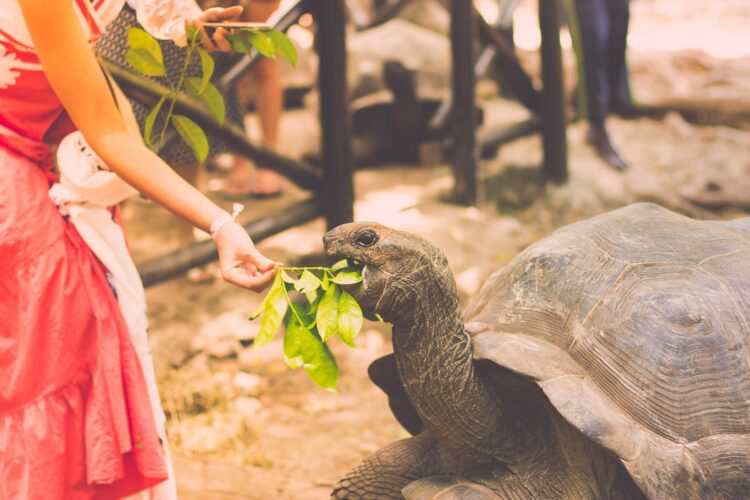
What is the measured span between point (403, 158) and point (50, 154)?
468cm

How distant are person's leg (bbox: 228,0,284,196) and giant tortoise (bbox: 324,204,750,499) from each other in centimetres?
287

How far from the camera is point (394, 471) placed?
2.29 meters

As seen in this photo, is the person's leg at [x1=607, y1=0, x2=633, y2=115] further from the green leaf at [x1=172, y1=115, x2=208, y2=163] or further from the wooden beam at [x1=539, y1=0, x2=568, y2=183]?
the green leaf at [x1=172, y1=115, x2=208, y2=163]

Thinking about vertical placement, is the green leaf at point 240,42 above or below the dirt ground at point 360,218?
above

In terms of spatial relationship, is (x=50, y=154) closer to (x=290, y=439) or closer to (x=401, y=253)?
(x=401, y=253)

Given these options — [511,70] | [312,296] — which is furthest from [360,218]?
[312,296]

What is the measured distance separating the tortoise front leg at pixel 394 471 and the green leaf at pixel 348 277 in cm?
60

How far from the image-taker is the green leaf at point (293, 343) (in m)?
1.82

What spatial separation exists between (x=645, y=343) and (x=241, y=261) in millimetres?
916

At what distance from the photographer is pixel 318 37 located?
4.00 metres

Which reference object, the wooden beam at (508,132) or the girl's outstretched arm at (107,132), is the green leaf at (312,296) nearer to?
the girl's outstretched arm at (107,132)

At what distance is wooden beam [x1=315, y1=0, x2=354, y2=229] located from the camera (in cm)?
394

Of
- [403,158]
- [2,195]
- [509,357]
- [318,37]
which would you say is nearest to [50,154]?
[2,195]

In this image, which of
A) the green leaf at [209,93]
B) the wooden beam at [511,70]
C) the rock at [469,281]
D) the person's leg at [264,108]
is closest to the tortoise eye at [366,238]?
the green leaf at [209,93]
